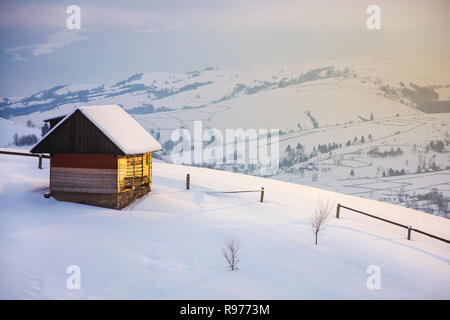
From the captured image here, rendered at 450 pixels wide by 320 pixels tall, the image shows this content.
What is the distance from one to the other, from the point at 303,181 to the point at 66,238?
132193mm

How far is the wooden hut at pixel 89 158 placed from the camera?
18.7 metres

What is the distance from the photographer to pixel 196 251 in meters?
14.8

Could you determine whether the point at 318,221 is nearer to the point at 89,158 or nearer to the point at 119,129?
the point at 119,129

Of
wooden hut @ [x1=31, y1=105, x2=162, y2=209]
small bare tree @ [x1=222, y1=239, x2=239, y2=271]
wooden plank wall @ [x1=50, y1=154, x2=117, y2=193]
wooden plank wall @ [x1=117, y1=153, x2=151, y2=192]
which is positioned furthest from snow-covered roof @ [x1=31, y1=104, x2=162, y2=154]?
small bare tree @ [x1=222, y1=239, x2=239, y2=271]

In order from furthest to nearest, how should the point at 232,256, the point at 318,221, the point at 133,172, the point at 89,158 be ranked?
the point at 133,172 → the point at 318,221 → the point at 89,158 → the point at 232,256

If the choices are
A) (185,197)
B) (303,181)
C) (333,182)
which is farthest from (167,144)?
(185,197)

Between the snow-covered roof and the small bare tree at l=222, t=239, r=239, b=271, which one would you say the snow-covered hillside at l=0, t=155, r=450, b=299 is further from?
the snow-covered roof

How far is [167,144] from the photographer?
152125 millimetres

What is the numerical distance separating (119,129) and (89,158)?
7.26 ft

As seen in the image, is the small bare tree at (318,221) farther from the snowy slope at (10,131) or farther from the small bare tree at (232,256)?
the snowy slope at (10,131)

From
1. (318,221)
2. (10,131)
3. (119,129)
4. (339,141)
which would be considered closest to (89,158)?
(119,129)

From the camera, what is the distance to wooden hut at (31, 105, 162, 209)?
61.4 ft

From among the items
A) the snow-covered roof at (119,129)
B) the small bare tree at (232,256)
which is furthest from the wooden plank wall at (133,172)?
the small bare tree at (232,256)
